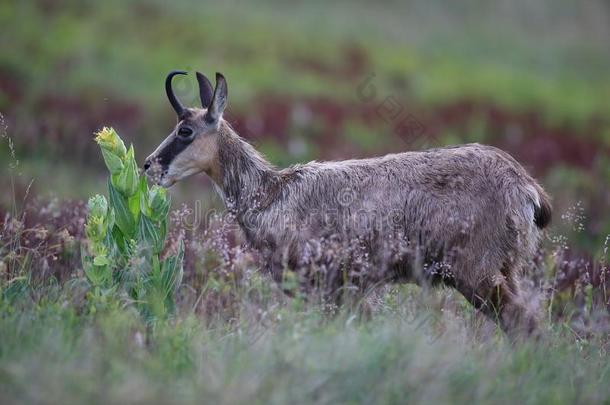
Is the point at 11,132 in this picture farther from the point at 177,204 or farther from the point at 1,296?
the point at 1,296

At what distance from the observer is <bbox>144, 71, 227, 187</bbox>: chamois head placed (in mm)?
7836

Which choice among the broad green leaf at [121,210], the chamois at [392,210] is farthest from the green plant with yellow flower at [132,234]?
the chamois at [392,210]

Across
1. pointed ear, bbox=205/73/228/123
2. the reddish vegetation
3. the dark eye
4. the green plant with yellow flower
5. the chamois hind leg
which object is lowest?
the reddish vegetation

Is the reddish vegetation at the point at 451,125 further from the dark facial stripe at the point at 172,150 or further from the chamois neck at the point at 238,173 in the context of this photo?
the dark facial stripe at the point at 172,150

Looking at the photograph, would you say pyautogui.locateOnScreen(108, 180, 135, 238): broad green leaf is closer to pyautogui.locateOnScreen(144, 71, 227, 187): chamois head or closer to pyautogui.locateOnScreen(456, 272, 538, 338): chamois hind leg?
pyautogui.locateOnScreen(144, 71, 227, 187): chamois head

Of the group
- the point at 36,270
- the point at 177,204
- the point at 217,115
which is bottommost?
the point at 177,204

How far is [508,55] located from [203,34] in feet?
35.1

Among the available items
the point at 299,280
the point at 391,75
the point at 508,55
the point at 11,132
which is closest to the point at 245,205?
the point at 299,280

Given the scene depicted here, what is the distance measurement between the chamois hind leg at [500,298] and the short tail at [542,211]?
56 centimetres

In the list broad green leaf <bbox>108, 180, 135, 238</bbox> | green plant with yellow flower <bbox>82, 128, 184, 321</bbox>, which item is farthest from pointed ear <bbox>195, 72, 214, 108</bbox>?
broad green leaf <bbox>108, 180, 135, 238</bbox>

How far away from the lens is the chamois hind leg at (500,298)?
7.10 m

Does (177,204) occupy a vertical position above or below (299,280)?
below

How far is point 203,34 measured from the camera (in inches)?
1032

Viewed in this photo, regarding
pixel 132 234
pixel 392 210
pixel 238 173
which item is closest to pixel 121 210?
pixel 132 234
